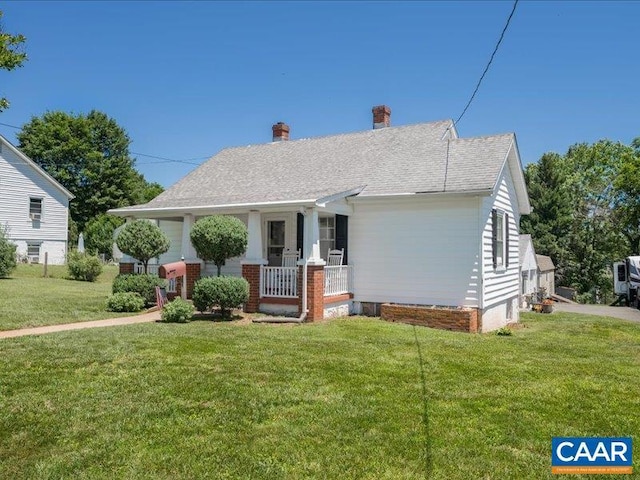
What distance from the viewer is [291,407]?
5035 millimetres

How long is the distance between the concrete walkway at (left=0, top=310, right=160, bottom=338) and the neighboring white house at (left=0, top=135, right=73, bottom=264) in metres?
18.5

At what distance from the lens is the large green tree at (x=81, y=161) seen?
149ft

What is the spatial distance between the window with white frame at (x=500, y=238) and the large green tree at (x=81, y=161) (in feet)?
137

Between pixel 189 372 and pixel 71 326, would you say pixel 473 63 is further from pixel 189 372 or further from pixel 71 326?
pixel 71 326

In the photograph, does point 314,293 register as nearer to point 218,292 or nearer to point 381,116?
point 218,292

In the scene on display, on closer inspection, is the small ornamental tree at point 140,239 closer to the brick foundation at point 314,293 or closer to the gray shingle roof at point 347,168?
the gray shingle roof at point 347,168

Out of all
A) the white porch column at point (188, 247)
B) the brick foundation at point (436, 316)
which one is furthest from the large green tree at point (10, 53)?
the brick foundation at point (436, 316)

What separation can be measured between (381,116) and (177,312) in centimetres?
1153

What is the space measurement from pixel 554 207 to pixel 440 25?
121 feet

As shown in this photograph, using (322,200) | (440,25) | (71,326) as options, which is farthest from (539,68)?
(71,326)

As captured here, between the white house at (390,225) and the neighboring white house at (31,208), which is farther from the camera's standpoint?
the neighboring white house at (31,208)

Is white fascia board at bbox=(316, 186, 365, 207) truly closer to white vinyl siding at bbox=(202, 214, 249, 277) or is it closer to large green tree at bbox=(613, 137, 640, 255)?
white vinyl siding at bbox=(202, 214, 249, 277)

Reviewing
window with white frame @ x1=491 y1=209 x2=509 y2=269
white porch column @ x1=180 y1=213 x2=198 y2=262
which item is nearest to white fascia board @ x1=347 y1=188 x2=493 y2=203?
window with white frame @ x1=491 y1=209 x2=509 y2=269

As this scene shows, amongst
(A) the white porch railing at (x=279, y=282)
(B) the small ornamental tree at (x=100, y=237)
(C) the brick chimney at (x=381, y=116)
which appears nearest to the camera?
(A) the white porch railing at (x=279, y=282)
